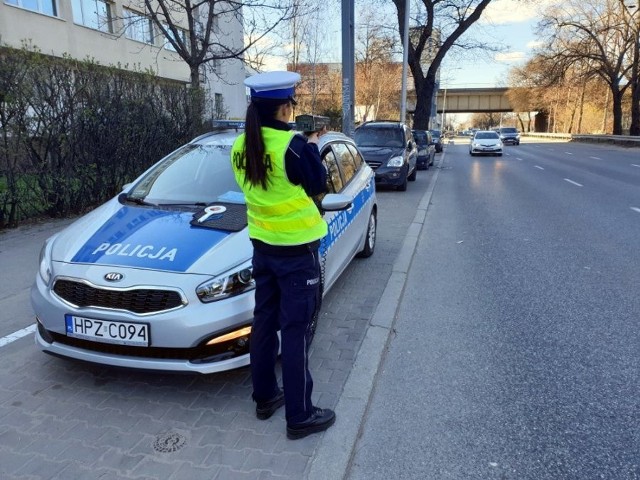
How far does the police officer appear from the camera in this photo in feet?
7.91

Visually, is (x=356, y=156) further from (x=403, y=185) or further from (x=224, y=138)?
(x=403, y=185)

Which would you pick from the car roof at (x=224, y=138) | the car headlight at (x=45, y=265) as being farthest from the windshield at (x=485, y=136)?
the car headlight at (x=45, y=265)

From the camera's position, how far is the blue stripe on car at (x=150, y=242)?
3.00 m

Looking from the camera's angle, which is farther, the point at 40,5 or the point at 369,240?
the point at 40,5

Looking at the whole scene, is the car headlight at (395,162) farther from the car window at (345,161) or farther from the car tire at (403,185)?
the car window at (345,161)

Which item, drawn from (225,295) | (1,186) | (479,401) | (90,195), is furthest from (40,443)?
(90,195)

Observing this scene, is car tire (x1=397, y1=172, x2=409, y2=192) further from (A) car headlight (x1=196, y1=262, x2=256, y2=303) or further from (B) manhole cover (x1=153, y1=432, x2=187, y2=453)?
(B) manhole cover (x1=153, y1=432, x2=187, y2=453)

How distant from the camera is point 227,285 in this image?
2955mm

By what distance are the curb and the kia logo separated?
1500mm

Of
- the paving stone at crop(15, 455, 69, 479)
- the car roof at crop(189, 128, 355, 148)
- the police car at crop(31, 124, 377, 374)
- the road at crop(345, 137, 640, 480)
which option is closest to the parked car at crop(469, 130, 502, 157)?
the road at crop(345, 137, 640, 480)

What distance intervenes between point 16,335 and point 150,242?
177 cm

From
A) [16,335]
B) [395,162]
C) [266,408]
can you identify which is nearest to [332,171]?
[266,408]

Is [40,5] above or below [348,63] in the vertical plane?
above

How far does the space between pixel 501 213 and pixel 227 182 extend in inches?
279
